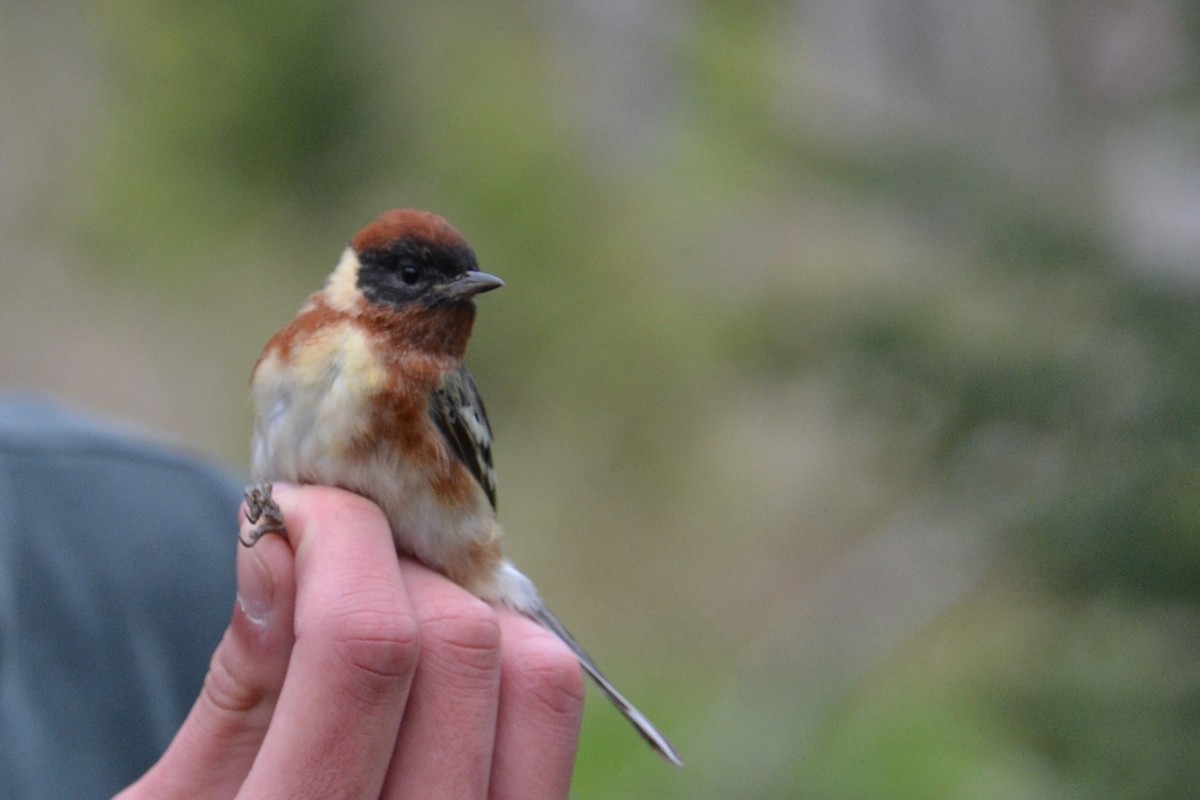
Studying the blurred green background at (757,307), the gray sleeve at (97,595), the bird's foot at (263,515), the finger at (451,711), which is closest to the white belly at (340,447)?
the bird's foot at (263,515)

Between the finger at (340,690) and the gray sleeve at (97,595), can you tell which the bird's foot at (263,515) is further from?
the gray sleeve at (97,595)

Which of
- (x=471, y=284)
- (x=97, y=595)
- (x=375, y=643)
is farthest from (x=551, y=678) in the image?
(x=97, y=595)

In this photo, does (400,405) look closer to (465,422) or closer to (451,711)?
(465,422)

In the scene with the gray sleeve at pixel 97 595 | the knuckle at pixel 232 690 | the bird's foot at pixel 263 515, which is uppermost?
the bird's foot at pixel 263 515

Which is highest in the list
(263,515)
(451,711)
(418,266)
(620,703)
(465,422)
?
(418,266)

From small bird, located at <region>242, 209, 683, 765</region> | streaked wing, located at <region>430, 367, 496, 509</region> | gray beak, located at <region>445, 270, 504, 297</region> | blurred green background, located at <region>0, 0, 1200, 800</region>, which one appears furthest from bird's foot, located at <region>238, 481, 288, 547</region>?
blurred green background, located at <region>0, 0, 1200, 800</region>

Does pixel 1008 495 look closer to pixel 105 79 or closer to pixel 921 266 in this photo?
pixel 921 266

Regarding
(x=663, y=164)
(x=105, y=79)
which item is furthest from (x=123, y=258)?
(x=663, y=164)

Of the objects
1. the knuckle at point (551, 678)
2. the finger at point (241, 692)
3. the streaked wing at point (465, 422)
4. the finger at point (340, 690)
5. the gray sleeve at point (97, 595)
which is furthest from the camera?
the gray sleeve at point (97, 595)
